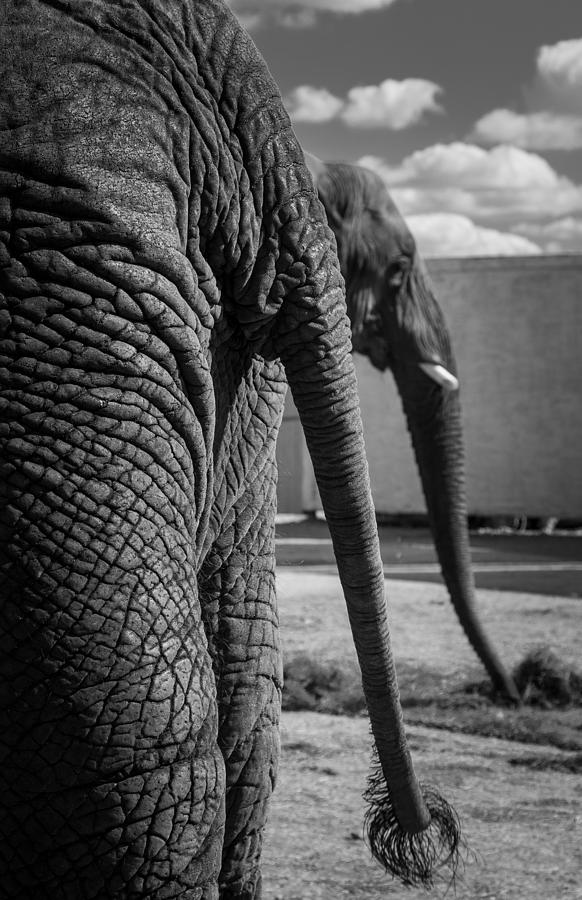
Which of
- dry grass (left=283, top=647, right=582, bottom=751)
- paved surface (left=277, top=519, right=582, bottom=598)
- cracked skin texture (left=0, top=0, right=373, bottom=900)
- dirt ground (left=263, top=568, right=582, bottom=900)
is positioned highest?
cracked skin texture (left=0, top=0, right=373, bottom=900)

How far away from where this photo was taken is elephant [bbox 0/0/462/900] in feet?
7.11

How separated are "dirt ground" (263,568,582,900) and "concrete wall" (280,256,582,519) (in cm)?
1101

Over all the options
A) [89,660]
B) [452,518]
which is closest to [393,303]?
[452,518]

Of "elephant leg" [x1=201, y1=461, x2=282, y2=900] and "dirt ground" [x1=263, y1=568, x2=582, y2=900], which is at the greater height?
"elephant leg" [x1=201, y1=461, x2=282, y2=900]

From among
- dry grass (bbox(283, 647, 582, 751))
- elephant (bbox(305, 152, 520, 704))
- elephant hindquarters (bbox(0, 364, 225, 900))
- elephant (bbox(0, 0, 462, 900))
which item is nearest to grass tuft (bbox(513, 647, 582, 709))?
dry grass (bbox(283, 647, 582, 751))

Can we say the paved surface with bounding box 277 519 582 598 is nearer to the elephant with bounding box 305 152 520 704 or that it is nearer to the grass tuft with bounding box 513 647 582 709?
the elephant with bounding box 305 152 520 704

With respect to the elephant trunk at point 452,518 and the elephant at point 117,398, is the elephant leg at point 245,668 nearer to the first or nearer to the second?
the elephant at point 117,398

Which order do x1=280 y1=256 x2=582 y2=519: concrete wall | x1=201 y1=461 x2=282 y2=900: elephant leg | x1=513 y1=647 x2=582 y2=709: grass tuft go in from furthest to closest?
x1=280 y1=256 x2=582 y2=519: concrete wall, x1=513 y1=647 x2=582 y2=709: grass tuft, x1=201 y1=461 x2=282 y2=900: elephant leg

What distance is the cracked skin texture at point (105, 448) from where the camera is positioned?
2.16 m

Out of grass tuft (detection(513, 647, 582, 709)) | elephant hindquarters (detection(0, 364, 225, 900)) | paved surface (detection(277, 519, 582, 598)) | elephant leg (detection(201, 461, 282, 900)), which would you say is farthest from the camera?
paved surface (detection(277, 519, 582, 598))

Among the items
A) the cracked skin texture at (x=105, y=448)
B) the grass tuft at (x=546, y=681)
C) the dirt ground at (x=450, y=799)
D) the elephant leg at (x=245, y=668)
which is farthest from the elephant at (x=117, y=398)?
the grass tuft at (x=546, y=681)

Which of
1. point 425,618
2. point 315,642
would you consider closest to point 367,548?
point 315,642

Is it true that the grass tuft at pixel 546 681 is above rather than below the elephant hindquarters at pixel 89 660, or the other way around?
below

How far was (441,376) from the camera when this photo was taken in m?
7.50
